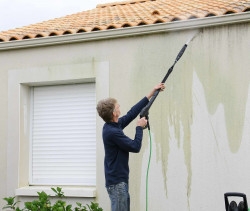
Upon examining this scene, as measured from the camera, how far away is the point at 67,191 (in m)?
6.63

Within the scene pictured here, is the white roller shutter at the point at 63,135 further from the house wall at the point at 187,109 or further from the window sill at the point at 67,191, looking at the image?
the house wall at the point at 187,109

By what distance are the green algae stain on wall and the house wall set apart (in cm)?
1

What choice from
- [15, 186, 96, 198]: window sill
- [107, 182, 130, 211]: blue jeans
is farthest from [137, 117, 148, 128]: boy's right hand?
[15, 186, 96, 198]: window sill

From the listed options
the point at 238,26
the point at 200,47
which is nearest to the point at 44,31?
the point at 200,47

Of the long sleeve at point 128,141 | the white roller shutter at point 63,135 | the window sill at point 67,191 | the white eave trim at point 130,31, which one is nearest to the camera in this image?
the long sleeve at point 128,141

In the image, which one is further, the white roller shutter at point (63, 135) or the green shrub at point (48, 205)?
the white roller shutter at point (63, 135)

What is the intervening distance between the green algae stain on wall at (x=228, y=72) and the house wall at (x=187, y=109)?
0.01m

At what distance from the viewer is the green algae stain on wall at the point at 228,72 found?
18.9 feet

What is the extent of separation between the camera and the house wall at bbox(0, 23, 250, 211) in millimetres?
5789

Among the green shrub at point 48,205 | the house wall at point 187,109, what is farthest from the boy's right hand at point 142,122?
the green shrub at point 48,205

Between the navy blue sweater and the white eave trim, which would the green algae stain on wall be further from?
the navy blue sweater

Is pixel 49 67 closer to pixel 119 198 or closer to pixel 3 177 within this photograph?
pixel 3 177

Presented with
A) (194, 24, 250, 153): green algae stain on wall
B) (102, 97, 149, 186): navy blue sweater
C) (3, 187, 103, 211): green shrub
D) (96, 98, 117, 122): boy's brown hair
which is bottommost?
(3, 187, 103, 211): green shrub

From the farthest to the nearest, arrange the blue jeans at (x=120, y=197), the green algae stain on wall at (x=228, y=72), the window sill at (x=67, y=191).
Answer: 1. the window sill at (x=67, y=191)
2. the green algae stain on wall at (x=228, y=72)
3. the blue jeans at (x=120, y=197)
